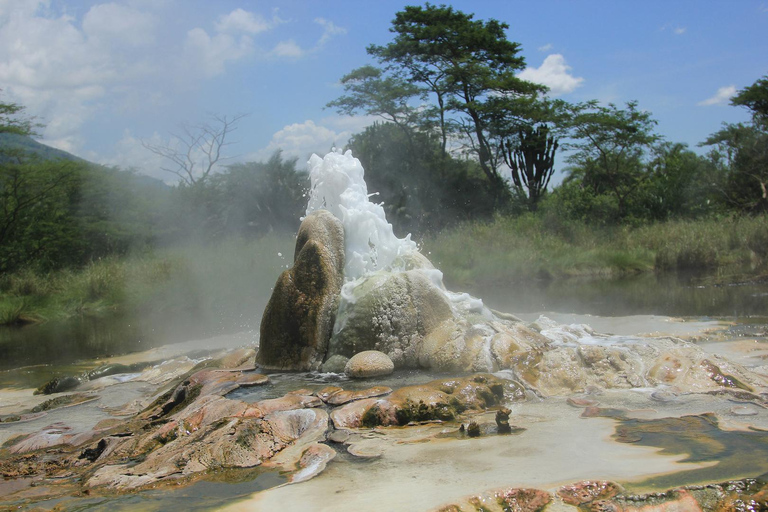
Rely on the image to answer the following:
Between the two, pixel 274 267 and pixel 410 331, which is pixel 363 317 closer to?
pixel 410 331

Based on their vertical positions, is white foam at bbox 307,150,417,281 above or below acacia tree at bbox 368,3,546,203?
below

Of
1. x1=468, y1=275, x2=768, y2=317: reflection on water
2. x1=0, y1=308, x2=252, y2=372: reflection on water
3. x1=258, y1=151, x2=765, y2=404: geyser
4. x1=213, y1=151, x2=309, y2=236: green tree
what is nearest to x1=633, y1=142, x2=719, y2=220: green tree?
x1=468, y1=275, x2=768, y2=317: reflection on water

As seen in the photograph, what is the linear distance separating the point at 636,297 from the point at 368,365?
9134 millimetres

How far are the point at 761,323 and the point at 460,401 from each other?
599cm

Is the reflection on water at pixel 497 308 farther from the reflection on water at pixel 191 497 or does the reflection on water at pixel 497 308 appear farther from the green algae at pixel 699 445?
the reflection on water at pixel 191 497

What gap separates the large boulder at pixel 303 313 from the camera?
609 cm

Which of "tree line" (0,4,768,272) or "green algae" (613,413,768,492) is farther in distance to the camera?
"tree line" (0,4,768,272)

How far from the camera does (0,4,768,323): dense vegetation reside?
2192 cm

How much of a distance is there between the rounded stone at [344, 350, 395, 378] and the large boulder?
0.58 meters

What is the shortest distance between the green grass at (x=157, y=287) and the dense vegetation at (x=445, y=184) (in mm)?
1871

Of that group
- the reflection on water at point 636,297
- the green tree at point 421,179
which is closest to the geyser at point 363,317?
the reflection on water at point 636,297

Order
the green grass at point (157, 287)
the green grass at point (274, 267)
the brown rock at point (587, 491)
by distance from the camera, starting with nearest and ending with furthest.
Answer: the brown rock at point (587, 491)
the green grass at point (157, 287)
the green grass at point (274, 267)

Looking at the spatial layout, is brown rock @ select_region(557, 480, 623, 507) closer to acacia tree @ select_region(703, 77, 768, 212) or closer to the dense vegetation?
the dense vegetation

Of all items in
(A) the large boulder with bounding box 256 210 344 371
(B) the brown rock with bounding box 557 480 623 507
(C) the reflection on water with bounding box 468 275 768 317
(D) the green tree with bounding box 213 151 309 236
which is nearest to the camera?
(B) the brown rock with bounding box 557 480 623 507
